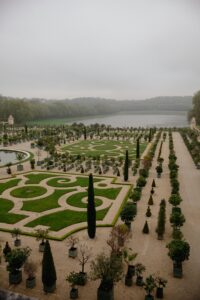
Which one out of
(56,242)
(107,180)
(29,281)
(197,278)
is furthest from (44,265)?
(107,180)

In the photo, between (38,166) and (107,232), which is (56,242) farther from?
(38,166)

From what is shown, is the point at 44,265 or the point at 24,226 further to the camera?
the point at 24,226

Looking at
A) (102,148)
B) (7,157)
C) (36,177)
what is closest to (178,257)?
(36,177)

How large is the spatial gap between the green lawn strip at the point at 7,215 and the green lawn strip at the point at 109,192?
907cm

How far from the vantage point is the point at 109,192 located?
32719 millimetres

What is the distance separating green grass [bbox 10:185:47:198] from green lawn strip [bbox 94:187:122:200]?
6047 millimetres

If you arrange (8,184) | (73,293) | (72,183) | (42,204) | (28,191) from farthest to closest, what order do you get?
(72,183) < (8,184) < (28,191) < (42,204) < (73,293)

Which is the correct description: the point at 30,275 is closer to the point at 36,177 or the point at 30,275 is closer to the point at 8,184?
the point at 8,184

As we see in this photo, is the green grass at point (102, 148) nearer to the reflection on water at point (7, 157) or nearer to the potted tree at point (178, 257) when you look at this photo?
the reflection on water at point (7, 157)

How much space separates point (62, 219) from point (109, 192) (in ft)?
27.8

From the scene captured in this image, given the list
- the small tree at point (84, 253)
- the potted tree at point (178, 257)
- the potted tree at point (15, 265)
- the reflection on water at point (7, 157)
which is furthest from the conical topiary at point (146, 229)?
the reflection on water at point (7, 157)

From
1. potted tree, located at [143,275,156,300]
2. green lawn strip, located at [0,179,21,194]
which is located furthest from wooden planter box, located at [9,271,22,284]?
green lawn strip, located at [0,179,21,194]

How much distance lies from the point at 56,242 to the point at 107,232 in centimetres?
414

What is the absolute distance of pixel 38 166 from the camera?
45.9 meters
